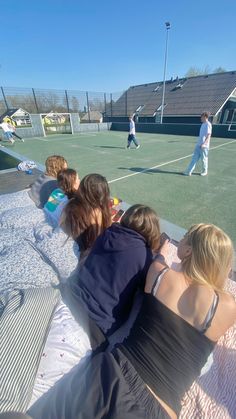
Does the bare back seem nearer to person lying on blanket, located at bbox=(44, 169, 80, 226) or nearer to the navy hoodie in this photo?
the navy hoodie

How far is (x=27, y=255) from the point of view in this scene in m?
2.10

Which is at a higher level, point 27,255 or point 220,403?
point 27,255

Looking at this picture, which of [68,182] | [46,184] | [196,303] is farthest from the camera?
[46,184]

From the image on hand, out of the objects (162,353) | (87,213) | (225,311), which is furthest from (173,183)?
(162,353)

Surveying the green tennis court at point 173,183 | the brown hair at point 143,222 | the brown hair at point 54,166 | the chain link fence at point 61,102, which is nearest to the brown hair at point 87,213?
the brown hair at point 143,222

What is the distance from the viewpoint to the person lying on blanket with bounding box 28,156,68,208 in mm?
3424

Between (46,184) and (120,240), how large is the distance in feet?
7.98

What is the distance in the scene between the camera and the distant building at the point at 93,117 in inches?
912

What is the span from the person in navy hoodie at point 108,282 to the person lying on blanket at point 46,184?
2.16 meters

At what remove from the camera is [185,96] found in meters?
23.6

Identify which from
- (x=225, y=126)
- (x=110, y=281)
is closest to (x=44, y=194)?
(x=110, y=281)

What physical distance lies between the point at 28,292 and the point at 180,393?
3.73 feet

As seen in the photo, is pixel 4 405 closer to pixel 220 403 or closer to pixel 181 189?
pixel 220 403

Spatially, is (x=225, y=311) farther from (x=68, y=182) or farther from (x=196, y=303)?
(x=68, y=182)
